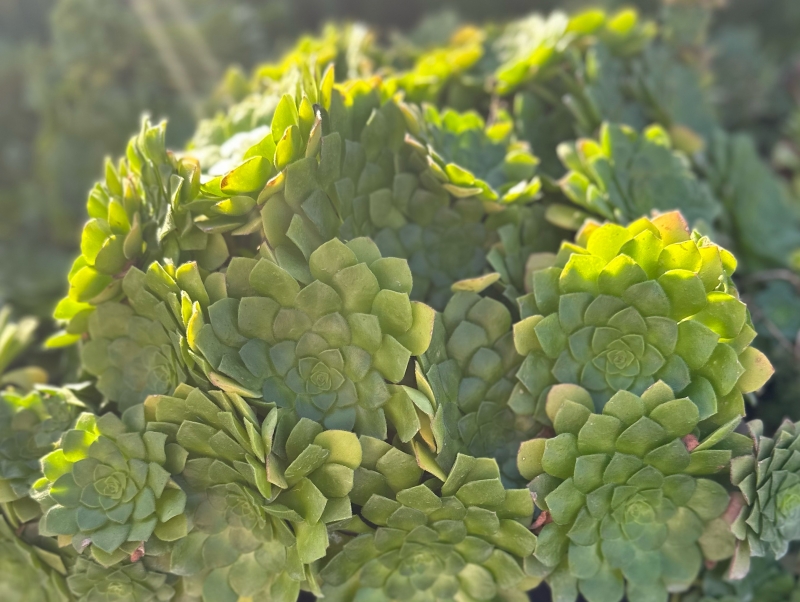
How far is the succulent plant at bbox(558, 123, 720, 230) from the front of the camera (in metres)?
0.82

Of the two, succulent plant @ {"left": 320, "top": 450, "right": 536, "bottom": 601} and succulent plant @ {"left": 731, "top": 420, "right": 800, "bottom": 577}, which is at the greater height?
succulent plant @ {"left": 320, "top": 450, "right": 536, "bottom": 601}

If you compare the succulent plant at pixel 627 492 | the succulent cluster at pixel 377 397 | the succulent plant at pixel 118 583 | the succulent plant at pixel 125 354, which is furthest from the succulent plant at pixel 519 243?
the succulent plant at pixel 118 583

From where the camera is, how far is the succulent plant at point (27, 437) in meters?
0.73

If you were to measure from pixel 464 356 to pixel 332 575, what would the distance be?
0.26m

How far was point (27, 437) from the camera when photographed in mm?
757

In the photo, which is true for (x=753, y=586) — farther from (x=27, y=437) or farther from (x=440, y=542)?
(x=27, y=437)

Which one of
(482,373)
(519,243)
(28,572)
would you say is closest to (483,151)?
(519,243)

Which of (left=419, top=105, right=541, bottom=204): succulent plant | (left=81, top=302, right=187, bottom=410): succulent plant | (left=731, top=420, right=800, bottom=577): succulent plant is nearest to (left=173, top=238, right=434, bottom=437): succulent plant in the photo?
(left=81, top=302, right=187, bottom=410): succulent plant

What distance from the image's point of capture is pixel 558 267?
0.73 metres

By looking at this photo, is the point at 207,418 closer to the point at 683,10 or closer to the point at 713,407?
the point at 713,407

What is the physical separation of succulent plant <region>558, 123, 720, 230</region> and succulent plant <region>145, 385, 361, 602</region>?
42 cm

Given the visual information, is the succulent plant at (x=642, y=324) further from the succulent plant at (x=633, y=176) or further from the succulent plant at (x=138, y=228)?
the succulent plant at (x=138, y=228)

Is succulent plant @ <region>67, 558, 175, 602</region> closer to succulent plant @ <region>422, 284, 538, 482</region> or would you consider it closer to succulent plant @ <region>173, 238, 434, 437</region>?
succulent plant @ <region>173, 238, 434, 437</region>

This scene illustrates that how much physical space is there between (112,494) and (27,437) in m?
0.17
